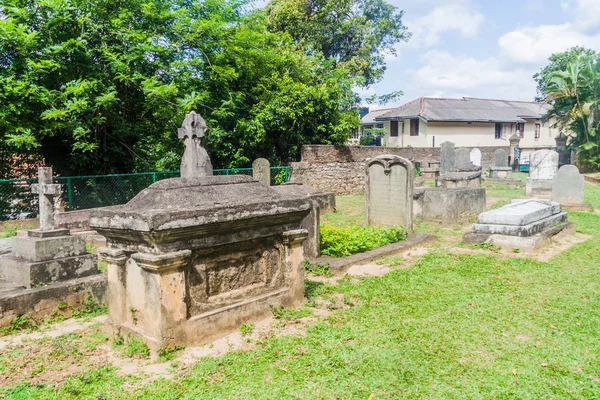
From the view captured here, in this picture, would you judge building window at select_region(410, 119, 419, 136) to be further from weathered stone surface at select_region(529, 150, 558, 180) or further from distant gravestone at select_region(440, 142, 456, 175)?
weathered stone surface at select_region(529, 150, 558, 180)

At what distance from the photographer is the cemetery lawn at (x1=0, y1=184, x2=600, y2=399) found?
3420 millimetres

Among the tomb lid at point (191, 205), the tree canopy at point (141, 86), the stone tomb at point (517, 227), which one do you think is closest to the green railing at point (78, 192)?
the tree canopy at point (141, 86)

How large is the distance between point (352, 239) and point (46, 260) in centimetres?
485

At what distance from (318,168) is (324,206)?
462cm

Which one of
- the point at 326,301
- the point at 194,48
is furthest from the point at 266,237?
the point at 194,48

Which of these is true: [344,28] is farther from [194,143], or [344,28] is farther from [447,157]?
[194,143]

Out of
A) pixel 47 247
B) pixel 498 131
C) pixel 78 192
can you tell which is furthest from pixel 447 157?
pixel 498 131

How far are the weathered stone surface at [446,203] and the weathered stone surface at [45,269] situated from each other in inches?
335

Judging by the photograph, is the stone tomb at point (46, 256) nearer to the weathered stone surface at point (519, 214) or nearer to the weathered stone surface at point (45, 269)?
the weathered stone surface at point (45, 269)

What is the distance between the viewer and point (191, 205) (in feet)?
13.4

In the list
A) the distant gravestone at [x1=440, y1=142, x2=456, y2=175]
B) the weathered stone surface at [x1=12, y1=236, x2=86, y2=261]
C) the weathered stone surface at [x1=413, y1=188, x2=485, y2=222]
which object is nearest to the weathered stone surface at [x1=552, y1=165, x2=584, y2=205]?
the weathered stone surface at [x1=413, y1=188, x2=485, y2=222]

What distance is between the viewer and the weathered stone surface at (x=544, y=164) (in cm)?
1700

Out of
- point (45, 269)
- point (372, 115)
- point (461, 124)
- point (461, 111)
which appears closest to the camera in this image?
point (45, 269)

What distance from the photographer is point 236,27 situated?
49.0 ft
